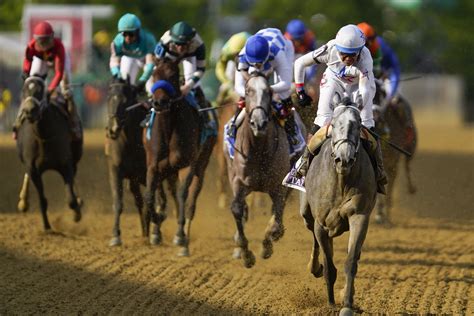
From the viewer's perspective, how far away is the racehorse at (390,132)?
14438mm

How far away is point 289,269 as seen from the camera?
10938 mm

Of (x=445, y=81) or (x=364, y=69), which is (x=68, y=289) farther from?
A: (x=445, y=81)

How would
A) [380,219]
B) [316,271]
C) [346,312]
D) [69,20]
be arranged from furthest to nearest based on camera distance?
[69,20]
[380,219]
[316,271]
[346,312]

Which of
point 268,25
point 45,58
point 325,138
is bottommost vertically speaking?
point 325,138

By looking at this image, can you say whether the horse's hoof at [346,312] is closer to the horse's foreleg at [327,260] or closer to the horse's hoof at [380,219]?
the horse's foreleg at [327,260]

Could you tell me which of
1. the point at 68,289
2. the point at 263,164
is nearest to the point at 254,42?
the point at 263,164

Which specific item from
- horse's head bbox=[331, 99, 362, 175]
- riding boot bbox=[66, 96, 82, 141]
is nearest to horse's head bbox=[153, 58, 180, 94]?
riding boot bbox=[66, 96, 82, 141]

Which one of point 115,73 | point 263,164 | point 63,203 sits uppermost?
point 115,73

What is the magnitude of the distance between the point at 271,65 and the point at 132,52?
2398mm

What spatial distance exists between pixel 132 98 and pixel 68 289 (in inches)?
131

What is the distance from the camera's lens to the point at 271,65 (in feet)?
36.2

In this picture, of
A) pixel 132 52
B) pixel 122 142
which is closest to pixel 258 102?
pixel 122 142

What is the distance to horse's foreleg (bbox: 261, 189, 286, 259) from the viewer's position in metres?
10.7

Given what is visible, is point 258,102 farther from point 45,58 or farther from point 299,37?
point 299,37
